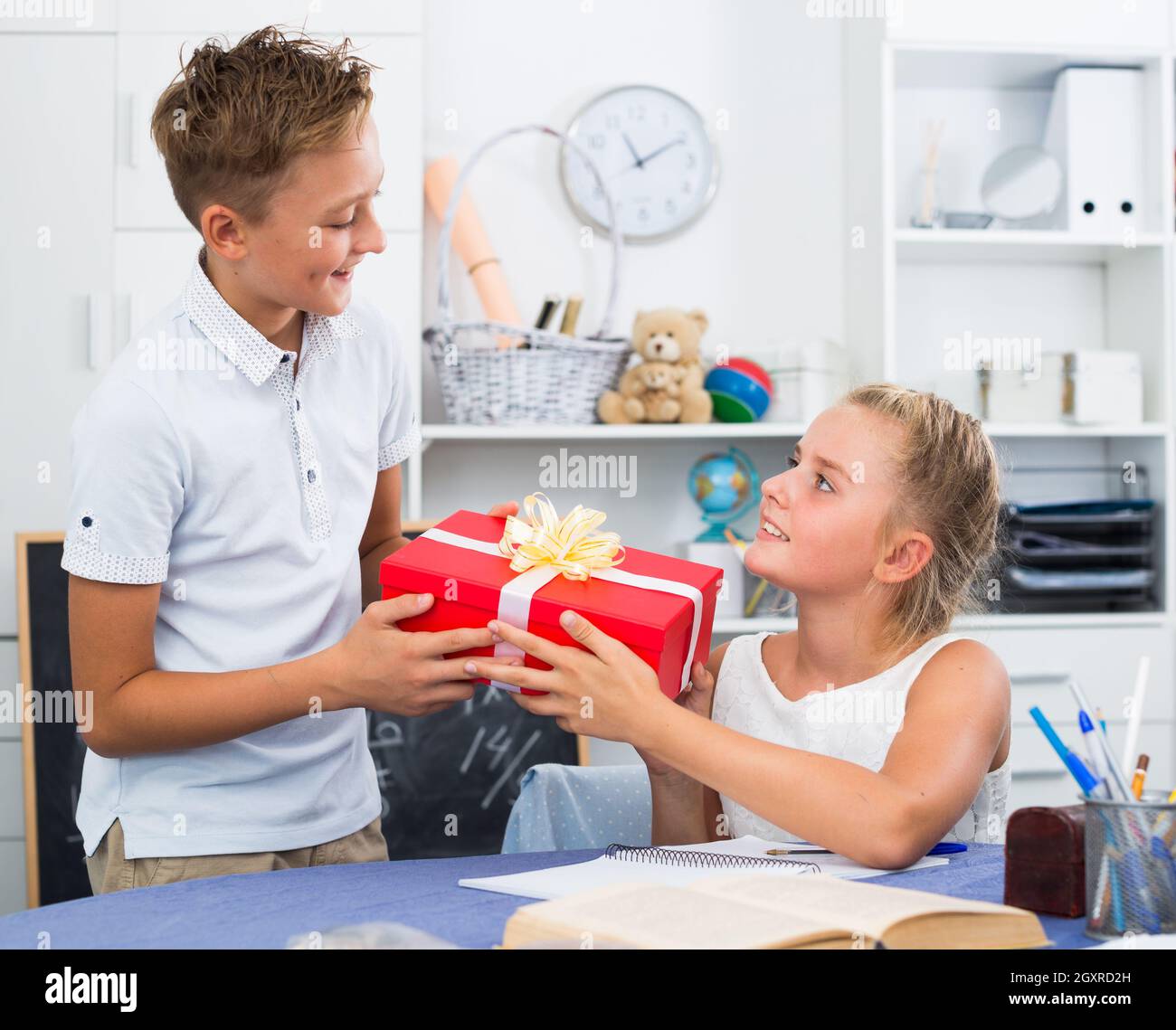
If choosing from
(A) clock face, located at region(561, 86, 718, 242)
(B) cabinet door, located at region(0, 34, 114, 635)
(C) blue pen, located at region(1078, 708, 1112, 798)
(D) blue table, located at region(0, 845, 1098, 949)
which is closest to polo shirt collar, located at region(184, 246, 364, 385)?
(D) blue table, located at region(0, 845, 1098, 949)

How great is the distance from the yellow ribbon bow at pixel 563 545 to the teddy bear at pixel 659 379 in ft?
4.64

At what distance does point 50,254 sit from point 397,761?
3.97 ft

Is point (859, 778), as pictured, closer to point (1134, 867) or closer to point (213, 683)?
point (1134, 867)

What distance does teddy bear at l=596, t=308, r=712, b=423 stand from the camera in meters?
2.54

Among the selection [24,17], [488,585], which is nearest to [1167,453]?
[488,585]

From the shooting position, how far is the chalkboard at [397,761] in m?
2.35

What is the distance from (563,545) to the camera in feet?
3.63

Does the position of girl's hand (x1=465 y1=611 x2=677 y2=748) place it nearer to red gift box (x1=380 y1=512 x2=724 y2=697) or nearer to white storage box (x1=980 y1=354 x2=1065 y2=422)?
red gift box (x1=380 y1=512 x2=724 y2=697)

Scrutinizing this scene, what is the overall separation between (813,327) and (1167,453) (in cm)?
81

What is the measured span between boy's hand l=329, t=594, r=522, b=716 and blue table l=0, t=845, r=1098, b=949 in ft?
0.49

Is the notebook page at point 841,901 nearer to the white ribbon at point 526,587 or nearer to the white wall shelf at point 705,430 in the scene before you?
the white ribbon at point 526,587

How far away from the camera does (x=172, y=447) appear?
113 centimetres

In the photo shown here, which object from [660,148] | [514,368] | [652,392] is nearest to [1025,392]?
[652,392]
